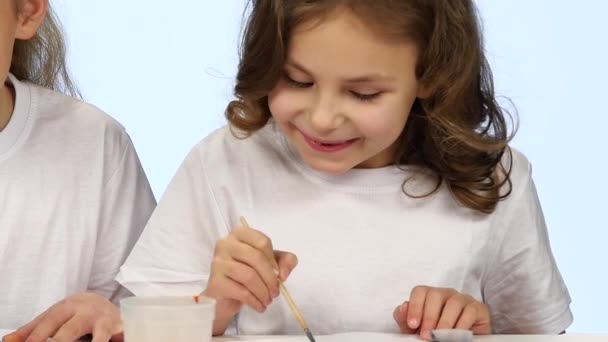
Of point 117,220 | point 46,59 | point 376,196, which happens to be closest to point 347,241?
point 376,196

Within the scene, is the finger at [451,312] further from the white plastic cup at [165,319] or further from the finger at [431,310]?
the white plastic cup at [165,319]

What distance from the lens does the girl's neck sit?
5.44ft

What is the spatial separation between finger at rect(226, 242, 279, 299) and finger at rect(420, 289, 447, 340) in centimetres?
19

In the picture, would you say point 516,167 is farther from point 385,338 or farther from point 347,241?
point 385,338

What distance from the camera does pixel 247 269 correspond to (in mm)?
1375

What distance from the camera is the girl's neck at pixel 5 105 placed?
166cm

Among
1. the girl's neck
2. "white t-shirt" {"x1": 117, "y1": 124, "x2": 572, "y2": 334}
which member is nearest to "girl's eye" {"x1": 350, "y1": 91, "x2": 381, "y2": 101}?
"white t-shirt" {"x1": 117, "y1": 124, "x2": 572, "y2": 334}

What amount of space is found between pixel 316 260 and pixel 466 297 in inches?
8.6

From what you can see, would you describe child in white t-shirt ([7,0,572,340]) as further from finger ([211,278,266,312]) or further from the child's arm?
the child's arm

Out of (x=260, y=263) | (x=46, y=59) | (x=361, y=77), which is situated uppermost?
(x=361, y=77)

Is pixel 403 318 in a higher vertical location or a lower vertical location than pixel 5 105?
lower

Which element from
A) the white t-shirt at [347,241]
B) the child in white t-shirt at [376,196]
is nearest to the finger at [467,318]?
the child in white t-shirt at [376,196]

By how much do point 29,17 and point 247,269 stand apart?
0.52m

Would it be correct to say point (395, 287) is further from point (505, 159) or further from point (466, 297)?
point (505, 159)
